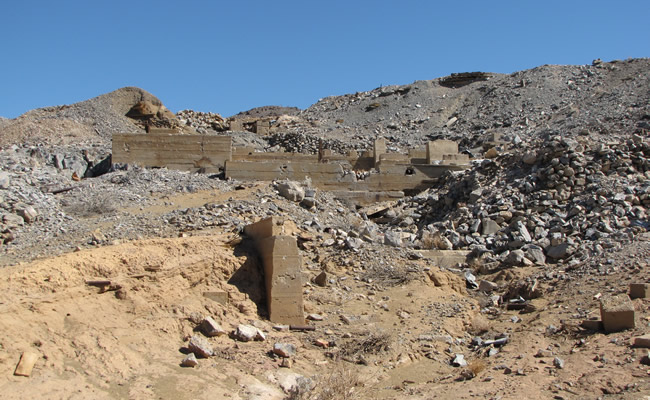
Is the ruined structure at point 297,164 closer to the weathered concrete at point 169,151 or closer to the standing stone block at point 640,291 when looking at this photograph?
the weathered concrete at point 169,151

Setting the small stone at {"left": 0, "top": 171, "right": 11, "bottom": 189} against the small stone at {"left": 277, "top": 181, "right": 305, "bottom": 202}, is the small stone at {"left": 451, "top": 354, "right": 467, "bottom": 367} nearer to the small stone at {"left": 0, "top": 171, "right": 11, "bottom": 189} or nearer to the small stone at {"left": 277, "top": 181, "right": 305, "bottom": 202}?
the small stone at {"left": 277, "top": 181, "right": 305, "bottom": 202}

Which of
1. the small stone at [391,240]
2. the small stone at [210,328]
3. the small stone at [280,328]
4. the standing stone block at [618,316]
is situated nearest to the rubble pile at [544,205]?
the small stone at [391,240]

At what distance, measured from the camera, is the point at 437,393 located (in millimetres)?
6867

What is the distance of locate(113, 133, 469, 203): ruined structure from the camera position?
1722cm

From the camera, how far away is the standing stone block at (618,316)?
7.74 m

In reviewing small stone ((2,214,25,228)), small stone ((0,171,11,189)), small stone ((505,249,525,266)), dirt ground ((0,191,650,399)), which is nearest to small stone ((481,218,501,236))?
small stone ((505,249,525,266))

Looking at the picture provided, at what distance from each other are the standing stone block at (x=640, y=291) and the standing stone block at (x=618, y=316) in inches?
29.4

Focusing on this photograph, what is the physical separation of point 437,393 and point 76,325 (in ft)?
12.3

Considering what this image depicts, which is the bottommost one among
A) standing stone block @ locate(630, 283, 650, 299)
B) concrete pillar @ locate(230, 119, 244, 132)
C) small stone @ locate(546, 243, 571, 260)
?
standing stone block @ locate(630, 283, 650, 299)

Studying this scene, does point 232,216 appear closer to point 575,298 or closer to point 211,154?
point 575,298

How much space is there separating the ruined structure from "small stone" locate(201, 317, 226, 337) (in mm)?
9649

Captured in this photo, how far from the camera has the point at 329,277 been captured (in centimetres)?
973

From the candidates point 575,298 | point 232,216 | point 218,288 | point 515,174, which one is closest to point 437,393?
point 218,288

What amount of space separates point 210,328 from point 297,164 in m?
10.4
